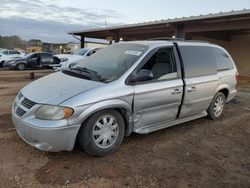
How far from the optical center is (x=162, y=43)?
16.6 feet

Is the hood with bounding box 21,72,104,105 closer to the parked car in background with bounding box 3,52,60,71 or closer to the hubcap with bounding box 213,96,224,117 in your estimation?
the hubcap with bounding box 213,96,224,117

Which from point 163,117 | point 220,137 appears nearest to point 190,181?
point 163,117

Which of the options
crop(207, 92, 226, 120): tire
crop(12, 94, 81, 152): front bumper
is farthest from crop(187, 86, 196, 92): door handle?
crop(12, 94, 81, 152): front bumper

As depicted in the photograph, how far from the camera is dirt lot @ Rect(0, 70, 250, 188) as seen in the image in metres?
3.49

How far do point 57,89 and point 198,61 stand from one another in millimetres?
2936

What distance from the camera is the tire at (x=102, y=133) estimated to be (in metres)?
3.90

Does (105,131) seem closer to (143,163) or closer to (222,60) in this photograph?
(143,163)

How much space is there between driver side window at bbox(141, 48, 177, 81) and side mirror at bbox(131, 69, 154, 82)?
0.13 m

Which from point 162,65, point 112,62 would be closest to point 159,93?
point 162,65

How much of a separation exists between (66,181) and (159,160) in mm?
1404

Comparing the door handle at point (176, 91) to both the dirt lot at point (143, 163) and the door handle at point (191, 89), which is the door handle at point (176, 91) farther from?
the dirt lot at point (143, 163)

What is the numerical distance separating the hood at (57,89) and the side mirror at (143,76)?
0.61 m

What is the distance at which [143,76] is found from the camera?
4469 mm

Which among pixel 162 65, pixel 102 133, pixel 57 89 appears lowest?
pixel 102 133
